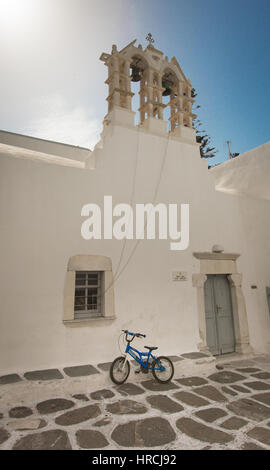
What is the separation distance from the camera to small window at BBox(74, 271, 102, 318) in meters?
4.49

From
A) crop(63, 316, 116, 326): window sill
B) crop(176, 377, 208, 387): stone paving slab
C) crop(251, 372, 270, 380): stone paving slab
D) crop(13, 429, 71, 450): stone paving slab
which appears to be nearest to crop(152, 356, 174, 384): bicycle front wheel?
crop(176, 377, 208, 387): stone paving slab

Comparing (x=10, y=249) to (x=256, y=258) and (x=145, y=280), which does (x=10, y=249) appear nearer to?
(x=145, y=280)

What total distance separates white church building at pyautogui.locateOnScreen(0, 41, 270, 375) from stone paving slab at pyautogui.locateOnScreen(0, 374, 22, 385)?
192 millimetres

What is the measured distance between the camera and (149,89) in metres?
6.13

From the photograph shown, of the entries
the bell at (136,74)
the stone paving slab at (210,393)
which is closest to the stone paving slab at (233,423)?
the stone paving slab at (210,393)

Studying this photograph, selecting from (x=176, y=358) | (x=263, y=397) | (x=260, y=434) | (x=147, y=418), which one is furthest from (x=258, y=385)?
(x=147, y=418)

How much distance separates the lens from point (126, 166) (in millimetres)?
5293

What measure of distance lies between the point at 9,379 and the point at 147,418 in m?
1.92

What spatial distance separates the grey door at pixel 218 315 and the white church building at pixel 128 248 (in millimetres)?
32

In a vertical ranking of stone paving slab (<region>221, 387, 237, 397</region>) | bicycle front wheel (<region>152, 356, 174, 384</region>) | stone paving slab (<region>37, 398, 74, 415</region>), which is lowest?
stone paving slab (<region>221, 387, 237, 397</region>)

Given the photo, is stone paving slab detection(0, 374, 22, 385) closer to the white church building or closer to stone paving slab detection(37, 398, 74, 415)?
the white church building

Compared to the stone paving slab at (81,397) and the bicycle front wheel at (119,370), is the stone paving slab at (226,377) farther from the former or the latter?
the stone paving slab at (81,397)

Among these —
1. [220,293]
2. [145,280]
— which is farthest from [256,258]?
[145,280]

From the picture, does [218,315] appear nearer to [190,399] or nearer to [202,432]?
[190,399]
